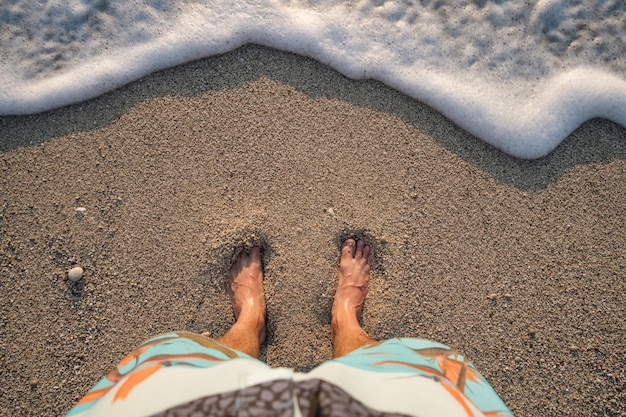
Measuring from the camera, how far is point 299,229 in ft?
5.90

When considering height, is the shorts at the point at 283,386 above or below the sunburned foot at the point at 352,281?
above

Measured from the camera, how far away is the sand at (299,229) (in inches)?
68.4

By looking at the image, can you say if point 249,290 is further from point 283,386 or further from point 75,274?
point 283,386

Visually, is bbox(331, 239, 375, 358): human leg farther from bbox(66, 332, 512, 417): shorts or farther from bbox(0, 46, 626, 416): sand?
bbox(66, 332, 512, 417): shorts

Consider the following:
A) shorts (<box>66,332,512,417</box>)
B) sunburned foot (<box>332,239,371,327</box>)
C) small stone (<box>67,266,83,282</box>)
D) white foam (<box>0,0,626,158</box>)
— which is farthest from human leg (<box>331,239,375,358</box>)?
small stone (<box>67,266,83,282</box>)

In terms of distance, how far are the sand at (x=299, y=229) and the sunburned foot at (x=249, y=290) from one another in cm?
6

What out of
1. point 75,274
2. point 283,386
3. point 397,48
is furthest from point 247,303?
point 397,48

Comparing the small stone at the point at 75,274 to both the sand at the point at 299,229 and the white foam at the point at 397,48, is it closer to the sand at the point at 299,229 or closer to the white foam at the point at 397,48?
the sand at the point at 299,229

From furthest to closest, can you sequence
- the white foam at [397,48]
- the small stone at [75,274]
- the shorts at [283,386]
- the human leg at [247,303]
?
the white foam at [397,48] → the small stone at [75,274] → the human leg at [247,303] → the shorts at [283,386]

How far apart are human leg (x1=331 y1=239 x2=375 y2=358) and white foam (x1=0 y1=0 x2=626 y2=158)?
0.75 meters

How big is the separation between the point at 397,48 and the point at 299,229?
38.0 inches

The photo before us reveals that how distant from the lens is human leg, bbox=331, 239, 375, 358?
168 cm

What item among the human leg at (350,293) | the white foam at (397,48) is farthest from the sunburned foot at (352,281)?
the white foam at (397,48)

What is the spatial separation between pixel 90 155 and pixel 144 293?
65 centimetres
